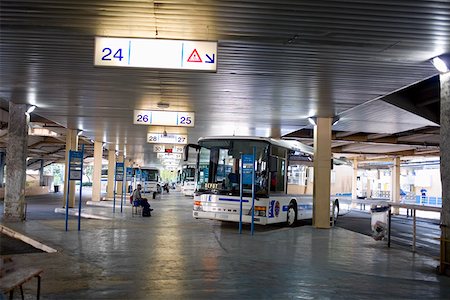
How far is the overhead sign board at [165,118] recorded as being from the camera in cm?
1522

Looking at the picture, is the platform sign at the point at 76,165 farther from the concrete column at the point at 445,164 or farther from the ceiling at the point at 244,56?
the concrete column at the point at 445,164

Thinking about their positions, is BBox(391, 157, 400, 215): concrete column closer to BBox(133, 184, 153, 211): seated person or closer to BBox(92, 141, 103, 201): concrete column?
BBox(92, 141, 103, 201): concrete column

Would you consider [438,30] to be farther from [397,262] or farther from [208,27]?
[397,262]

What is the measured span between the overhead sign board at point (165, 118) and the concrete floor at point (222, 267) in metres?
3.79

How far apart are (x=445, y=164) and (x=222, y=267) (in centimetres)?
505

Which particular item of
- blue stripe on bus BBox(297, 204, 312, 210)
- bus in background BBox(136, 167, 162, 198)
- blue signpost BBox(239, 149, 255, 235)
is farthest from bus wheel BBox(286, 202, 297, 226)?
bus in background BBox(136, 167, 162, 198)

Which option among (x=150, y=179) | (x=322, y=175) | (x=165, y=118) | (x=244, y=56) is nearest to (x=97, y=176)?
(x=150, y=179)

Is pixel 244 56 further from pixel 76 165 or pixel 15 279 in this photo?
pixel 76 165

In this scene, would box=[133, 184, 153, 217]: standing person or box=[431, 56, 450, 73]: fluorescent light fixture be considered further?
box=[133, 184, 153, 217]: standing person

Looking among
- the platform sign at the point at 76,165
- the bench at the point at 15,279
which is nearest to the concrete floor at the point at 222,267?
the bench at the point at 15,279

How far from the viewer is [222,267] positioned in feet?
27.8

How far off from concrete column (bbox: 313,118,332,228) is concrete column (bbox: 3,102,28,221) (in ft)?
36.1

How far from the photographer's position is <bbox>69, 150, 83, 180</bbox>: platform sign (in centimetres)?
1364

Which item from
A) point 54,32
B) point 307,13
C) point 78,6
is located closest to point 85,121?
point 54,32
